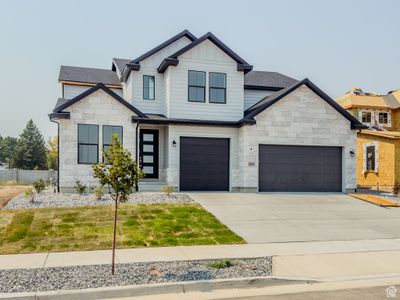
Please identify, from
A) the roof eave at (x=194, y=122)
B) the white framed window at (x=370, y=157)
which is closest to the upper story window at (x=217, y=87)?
the roof eave at (x=194, y=122)

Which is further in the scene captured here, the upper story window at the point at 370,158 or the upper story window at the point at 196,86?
the upper story window at the point at 370,158

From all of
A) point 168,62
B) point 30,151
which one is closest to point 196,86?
point 168,62

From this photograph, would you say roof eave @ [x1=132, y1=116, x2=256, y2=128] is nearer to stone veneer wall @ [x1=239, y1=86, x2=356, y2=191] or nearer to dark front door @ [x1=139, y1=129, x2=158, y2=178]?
stone veneer wall @ [x1=239, y1=86, x2=356, y2=191]

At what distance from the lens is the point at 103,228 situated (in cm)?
1173

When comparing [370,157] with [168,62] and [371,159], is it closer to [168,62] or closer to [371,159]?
[371,159]

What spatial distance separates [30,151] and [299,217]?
59.0 metres

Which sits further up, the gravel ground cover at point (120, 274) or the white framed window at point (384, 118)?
the white framed window at point (384, 118)

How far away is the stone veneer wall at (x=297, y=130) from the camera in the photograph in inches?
794

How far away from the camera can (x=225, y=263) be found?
28.0ft

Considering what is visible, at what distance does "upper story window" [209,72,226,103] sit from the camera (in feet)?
A: 68.7

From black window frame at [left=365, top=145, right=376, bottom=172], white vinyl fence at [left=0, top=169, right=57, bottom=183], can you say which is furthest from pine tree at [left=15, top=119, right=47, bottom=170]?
black window frame at [left=365, top=145, right=376, bottom=172]

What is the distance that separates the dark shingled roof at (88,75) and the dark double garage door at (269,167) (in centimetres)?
762

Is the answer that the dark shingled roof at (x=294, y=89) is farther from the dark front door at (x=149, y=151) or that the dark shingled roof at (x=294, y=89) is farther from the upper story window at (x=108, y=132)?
the upper story window at (x=108, y=132)

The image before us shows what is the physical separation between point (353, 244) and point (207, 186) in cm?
1014
